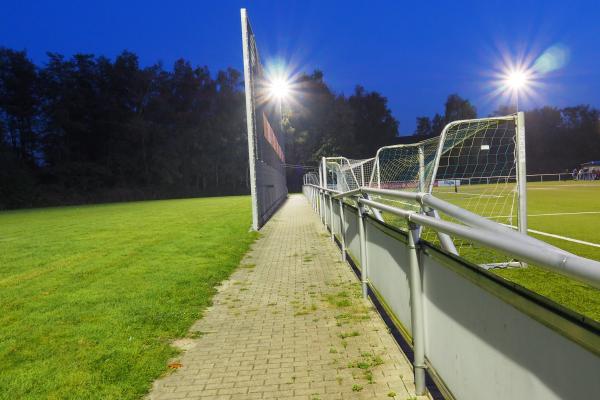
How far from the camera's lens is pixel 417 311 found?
2.89 metres

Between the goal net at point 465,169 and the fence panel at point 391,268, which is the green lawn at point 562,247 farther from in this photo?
the fence panel at point 391,268

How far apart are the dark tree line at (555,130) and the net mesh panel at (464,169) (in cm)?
7158

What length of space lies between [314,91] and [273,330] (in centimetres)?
6728

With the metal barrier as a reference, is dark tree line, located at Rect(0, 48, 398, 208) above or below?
above

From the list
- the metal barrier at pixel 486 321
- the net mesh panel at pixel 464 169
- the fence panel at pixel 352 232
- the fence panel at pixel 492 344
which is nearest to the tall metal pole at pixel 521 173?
the net mesh panel at pixel 464 169

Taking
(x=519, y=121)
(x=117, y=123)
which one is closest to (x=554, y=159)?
(x=117, y=123)

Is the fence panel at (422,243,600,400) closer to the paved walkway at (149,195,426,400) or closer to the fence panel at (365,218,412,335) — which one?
the fence panel at (365,218,412,335)

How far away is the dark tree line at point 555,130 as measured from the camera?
84125 mm

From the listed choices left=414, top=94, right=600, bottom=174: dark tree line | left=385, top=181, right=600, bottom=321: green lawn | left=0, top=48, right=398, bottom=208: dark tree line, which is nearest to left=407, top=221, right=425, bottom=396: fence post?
left=385, top=181, right=600, bottom=321: green lawn

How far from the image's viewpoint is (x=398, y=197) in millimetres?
3639

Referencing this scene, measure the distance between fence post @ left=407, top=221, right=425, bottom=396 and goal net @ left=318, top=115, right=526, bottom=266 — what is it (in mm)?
2332

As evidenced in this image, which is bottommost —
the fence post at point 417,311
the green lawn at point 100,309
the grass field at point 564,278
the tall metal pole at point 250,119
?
the green lawn at point 100,309

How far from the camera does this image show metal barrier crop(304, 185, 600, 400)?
1.35 meters

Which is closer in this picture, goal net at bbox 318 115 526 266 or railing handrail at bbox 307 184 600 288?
railing handrail at bbox 307 184 600 288
